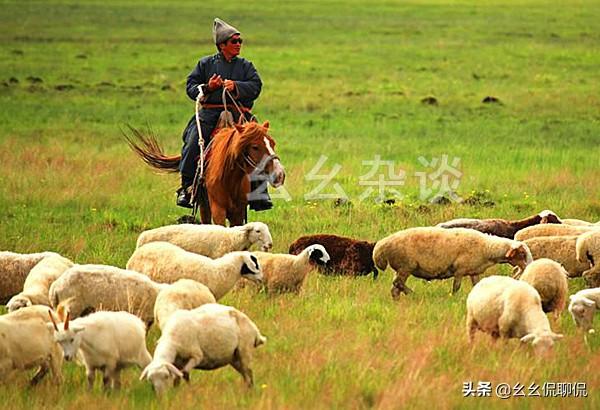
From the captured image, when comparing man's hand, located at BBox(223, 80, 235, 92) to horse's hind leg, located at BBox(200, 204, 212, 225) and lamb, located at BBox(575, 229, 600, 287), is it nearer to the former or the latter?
horse's hind leg, located at BBox(200, 204, 212, 225)

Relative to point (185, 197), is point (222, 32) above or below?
above

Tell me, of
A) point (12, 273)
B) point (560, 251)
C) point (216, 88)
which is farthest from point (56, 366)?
point (216, 88)

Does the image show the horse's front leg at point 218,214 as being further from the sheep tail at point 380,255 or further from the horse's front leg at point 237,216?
the sheep tail at point 380,255

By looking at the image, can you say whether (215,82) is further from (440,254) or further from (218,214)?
(440,254)

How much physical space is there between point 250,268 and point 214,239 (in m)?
1.73

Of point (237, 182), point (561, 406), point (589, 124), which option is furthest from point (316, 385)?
point (589, 124)

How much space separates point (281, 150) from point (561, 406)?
15.6 meters

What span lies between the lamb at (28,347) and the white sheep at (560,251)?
5.20m

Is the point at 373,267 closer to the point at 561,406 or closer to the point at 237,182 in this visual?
the point at 237,182

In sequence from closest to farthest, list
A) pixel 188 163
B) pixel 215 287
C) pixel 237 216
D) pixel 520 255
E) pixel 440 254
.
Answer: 1. pixel 215 287
2. pixel 520 255
3. pixel 440 254
4. pixel 237 216
5. pixel 188 163

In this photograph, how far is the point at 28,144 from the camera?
76.4 feet

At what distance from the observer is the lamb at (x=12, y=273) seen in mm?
11000

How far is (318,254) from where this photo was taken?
12.1 metres

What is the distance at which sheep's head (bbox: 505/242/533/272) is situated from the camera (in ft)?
36.7
